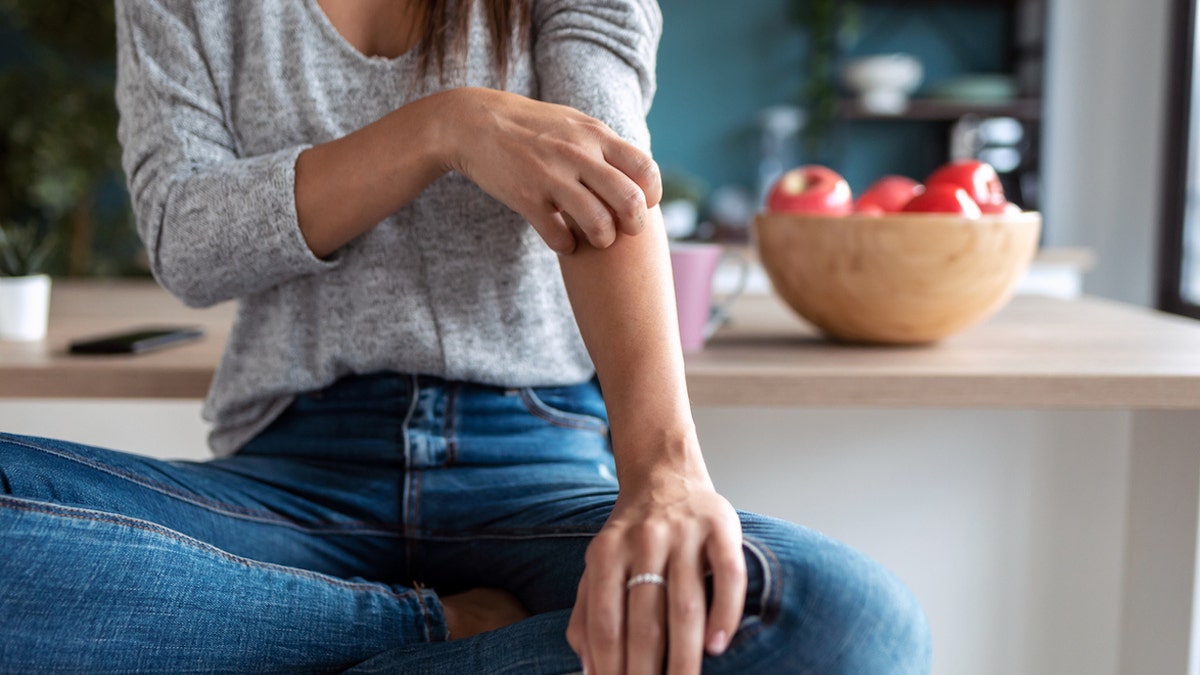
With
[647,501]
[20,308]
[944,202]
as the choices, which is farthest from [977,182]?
[20,308]

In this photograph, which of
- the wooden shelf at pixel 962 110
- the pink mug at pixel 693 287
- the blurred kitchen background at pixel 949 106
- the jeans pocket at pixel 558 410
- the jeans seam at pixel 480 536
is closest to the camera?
the jeans seam at pixel 480 536

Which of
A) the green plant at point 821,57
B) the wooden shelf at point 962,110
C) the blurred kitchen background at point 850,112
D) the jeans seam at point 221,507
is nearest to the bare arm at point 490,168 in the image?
the jeans seam at point 221,507

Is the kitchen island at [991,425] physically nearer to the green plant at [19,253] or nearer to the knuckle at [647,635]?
the green plant at [19,253]

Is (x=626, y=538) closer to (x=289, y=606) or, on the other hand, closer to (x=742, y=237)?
(x=289, y=606)

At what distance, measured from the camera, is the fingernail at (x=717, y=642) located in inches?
19.7

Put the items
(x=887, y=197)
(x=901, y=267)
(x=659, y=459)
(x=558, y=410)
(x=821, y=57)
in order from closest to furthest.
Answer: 1. (x=659, y=459)
2. (x=558, y=410)
3. (x=901, y=267)
4. (x=887, y=197)
5. (x=821, y=57)

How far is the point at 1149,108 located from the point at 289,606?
10.8ft

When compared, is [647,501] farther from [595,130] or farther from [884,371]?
[884,371]

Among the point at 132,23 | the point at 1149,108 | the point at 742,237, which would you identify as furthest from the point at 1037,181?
the point at 132,23

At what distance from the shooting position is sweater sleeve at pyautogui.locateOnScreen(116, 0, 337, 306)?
0.80 meters

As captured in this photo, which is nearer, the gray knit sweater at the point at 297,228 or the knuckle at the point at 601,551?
the knuckle at the point at 601,551

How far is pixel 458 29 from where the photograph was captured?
34.0 inches

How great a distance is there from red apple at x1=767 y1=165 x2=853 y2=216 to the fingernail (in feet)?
2.12

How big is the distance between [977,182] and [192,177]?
76 centimetres
